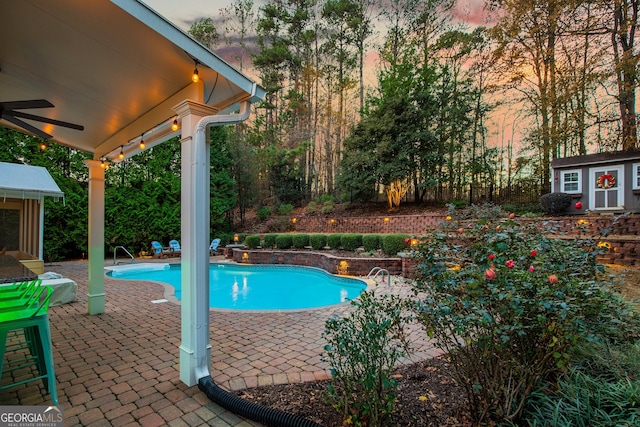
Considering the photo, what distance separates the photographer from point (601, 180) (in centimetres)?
1131

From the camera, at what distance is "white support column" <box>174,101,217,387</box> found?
2.53 m

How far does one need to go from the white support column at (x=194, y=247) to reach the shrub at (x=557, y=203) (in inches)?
503

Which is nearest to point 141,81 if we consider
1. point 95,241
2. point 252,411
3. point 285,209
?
point 252,411

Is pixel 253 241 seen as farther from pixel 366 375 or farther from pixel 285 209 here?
pixel 366 375

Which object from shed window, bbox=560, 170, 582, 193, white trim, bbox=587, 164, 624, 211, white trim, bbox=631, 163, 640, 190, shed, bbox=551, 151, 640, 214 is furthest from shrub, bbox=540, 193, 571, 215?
white trim, bbox=631, 163, 640, 190

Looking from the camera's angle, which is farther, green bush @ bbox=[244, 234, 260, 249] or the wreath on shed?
green bush @ bbox=[244, 234, 260, 249]

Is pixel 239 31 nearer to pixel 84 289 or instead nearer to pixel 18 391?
pixel 84 289

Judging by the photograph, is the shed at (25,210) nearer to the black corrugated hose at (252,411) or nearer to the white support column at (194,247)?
the white support column at (194,247)

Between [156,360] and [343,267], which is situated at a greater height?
[156,360]

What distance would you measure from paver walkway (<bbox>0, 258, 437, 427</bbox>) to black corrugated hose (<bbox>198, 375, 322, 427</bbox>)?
2.0 inches

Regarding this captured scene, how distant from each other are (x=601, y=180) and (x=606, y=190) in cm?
42

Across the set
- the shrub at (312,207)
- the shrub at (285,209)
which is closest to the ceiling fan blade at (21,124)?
the shrub at (312,207)

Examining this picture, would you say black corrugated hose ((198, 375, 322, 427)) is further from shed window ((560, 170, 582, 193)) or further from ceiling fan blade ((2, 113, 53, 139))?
shed window ((560, 170, 582, 193))

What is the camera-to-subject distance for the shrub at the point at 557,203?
10.9m
